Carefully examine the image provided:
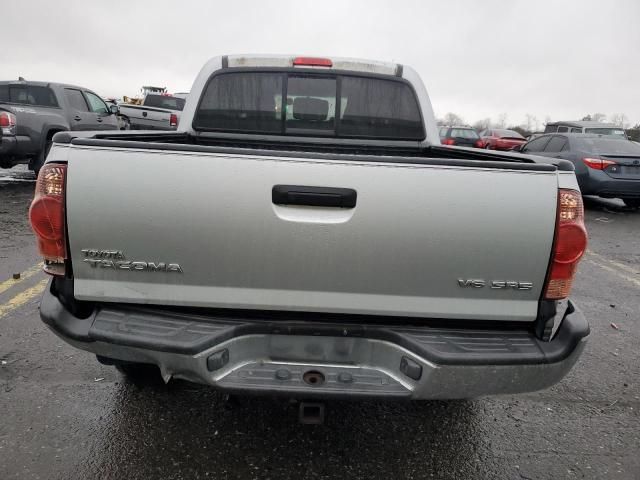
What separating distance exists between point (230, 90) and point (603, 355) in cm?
353

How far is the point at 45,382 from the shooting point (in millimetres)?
2945

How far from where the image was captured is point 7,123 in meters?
8.77

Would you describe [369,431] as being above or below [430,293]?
below

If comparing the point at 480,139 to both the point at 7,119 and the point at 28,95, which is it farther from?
the point at 7,119

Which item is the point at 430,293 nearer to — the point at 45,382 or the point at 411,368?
the point at 411,368

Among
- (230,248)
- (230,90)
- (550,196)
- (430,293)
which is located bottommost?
(430,293)

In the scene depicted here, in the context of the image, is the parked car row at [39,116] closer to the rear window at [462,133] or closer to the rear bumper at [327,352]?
the rear bumper at [327,352]

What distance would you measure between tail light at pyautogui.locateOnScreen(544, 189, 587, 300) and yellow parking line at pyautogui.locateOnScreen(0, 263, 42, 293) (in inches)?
182

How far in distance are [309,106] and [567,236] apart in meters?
2.30

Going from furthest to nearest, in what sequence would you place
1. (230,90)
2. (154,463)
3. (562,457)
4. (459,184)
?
1. (230,90)
2. (562,457)
3. (154,463)
4. (459,184)

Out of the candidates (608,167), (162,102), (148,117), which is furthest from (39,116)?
(608,167)

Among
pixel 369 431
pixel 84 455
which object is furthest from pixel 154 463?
pixel 369 431

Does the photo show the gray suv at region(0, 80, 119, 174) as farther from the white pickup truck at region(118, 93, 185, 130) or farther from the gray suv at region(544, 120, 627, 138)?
the gray suv at region(544, 120, 627, 138)

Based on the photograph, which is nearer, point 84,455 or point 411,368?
point 411,368
